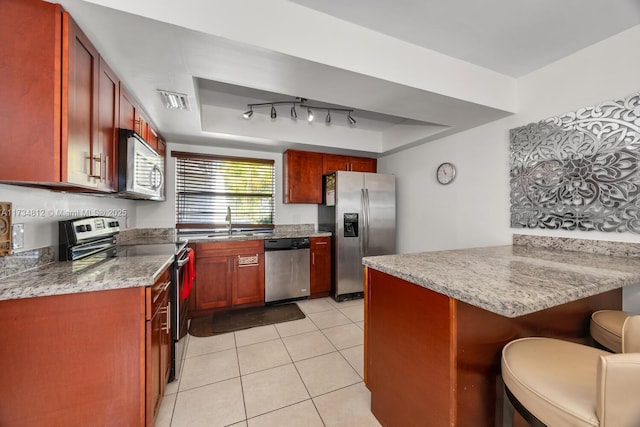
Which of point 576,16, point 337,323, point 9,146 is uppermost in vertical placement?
point 576,16

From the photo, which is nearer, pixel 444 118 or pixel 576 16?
pixel 576 16

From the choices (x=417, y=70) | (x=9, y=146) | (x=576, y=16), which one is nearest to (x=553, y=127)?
(x=576, y=16)

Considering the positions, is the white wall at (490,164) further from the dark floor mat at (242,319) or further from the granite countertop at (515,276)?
the dark floor mat at (242,319)

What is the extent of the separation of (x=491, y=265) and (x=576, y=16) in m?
1.82

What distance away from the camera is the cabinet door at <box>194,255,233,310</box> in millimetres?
2955

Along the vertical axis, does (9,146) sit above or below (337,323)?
above

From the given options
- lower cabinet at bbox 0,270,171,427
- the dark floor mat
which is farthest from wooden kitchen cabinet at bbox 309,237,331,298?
lower cabinet at bbox 0,270,171,427

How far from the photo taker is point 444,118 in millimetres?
2570

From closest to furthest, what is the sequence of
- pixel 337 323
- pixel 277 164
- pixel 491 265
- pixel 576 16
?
pixel 491 265
pixel 576 16
pixel 337 323
pixel 277 164

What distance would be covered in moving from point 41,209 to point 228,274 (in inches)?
72.3

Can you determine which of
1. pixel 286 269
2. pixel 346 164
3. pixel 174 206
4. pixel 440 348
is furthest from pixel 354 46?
pixel 174 206

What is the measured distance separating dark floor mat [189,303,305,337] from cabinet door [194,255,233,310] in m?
0.16

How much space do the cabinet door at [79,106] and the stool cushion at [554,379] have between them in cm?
209

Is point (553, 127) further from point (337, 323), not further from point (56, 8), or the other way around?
point (56, 8)
